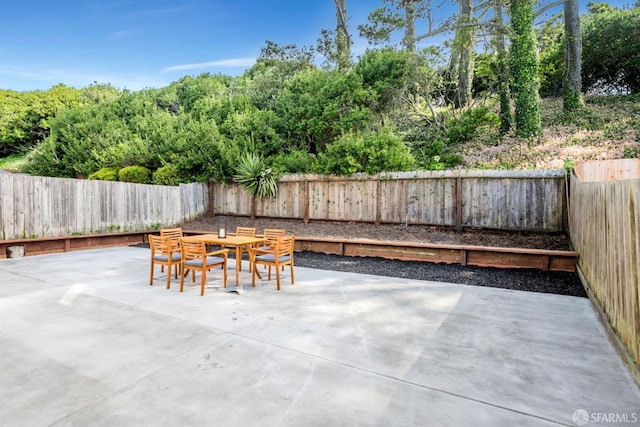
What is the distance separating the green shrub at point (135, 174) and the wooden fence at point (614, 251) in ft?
42.3

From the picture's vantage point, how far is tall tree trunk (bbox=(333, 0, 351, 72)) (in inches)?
533

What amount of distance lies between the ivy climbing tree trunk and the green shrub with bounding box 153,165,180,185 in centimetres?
1197

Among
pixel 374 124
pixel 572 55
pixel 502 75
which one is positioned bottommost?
pixel 374 124

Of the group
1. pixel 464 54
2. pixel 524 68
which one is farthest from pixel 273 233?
pixel 464 54

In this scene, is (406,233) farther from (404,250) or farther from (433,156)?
→ (433,156)

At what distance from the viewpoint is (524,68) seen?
11.5 meters

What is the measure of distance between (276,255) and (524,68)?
37.6 ft

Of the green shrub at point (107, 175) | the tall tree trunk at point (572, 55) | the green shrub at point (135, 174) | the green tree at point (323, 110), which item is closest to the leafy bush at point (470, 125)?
the tall tree trunk at point (572, 55)

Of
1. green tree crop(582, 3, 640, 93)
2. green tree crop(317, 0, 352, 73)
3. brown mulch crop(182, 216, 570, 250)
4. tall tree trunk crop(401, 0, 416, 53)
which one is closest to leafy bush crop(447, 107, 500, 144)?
tall tree trunk crop(401, 0, 416, 53)

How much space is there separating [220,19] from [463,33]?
43.8ft

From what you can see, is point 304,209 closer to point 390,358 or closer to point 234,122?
point 234,122

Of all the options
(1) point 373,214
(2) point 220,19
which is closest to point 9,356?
(1) point 373,214

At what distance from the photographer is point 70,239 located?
8.12m

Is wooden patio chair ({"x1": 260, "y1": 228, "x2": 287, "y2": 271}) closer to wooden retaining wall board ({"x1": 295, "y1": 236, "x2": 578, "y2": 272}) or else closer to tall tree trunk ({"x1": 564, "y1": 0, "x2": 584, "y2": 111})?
wooden retaining wall board ({"x1": 295, "y1": 236, "x2": 578, "y2": 272})
